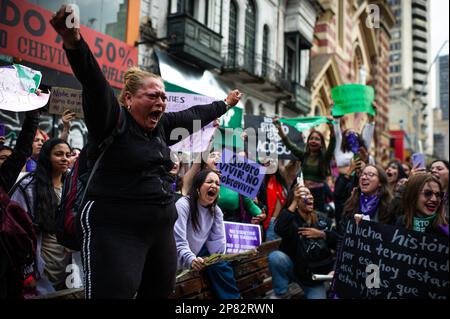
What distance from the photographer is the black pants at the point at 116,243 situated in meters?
2.08

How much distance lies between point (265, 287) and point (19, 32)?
4043 mm

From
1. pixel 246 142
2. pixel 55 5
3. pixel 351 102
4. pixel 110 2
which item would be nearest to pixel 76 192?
pixel 55 5

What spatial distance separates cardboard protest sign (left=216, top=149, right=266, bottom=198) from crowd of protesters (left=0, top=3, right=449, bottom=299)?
16cm

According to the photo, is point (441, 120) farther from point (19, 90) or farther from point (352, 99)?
point (19, 90)

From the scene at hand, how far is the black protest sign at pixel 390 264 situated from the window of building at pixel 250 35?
3375 millimetres

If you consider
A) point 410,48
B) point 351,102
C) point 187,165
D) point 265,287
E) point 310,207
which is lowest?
point 265,287

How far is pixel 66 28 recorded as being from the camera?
179 centimetres

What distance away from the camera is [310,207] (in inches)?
182

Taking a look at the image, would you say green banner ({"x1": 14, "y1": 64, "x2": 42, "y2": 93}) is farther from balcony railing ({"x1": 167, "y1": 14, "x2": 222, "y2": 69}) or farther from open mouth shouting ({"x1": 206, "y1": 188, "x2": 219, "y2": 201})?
balcony railing ({"x1": 167, "y1": 14, "x2": 222, "y2": 69})

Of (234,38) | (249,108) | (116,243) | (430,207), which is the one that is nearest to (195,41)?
(234,38)

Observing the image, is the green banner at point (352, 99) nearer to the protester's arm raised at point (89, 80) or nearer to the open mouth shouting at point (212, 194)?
the open mouth shouting at point (212, 194)

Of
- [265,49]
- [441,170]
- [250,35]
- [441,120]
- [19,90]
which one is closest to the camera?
[19,90]

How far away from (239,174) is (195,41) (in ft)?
6.80

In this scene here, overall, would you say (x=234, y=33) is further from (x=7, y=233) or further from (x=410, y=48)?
(x=410, y=48)
